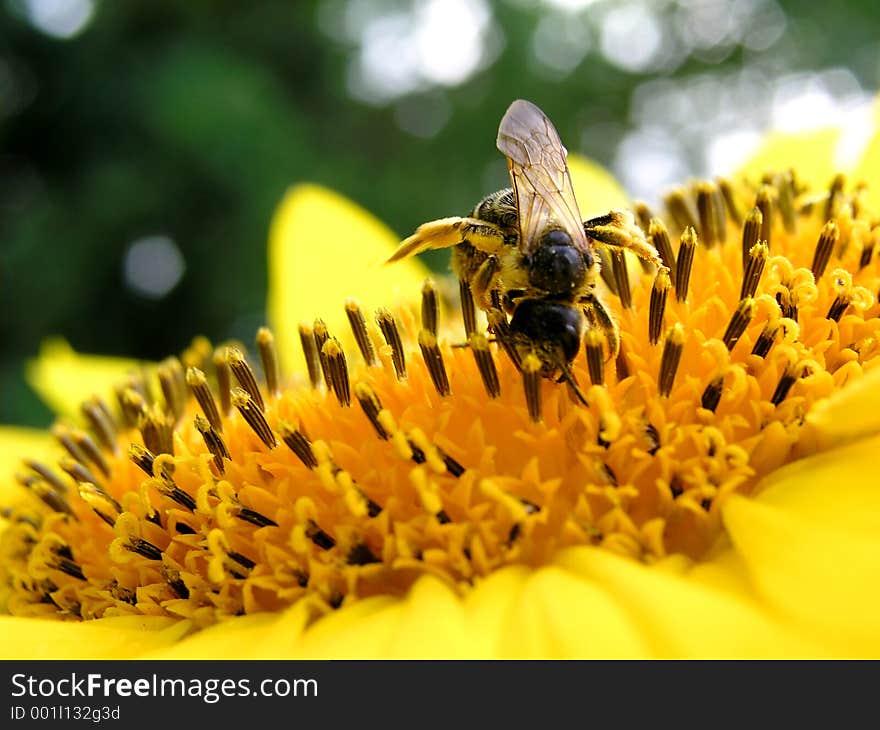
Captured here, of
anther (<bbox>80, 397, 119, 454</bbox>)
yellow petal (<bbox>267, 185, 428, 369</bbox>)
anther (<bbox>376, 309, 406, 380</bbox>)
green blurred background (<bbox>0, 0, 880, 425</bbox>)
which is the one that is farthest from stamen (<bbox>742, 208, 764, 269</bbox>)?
green blurred background (<bbox>0, 0, 880, 425</bbox>)

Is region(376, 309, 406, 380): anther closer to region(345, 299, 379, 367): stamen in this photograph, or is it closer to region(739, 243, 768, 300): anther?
region(345, 299, 379, 367): stamen

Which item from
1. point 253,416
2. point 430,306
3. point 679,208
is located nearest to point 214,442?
point 253,416

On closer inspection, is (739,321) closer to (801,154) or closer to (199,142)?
(801,154)

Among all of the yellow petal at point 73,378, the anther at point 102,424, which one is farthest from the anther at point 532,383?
the yellow petal at point 73,378

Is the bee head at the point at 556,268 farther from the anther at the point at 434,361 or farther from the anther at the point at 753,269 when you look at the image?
the anther at the point at 753,269

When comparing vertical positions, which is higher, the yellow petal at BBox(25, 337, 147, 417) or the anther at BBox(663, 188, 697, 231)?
the yellow petal at BBox(25, 337, 147, 417)
